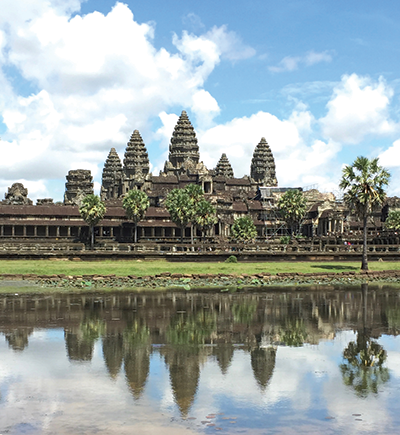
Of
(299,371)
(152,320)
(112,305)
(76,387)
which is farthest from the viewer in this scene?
(112,305)

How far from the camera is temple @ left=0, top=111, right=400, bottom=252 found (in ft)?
343

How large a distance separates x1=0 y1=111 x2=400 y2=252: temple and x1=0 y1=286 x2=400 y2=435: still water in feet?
215

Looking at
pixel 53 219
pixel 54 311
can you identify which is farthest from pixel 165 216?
pixel 54 311

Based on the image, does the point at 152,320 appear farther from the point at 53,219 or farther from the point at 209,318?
the point at 53,219

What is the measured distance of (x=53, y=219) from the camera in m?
106

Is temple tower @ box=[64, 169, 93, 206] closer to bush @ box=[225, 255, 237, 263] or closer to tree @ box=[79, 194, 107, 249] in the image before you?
tree @ box=[79, 194, 107, 249]

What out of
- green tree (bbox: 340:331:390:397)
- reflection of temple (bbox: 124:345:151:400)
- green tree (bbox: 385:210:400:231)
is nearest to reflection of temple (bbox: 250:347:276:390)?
green tree (bbox: 340:331:390:397)

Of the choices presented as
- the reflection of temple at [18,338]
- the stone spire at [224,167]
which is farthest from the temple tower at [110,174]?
the reflection of temple at [18,338]

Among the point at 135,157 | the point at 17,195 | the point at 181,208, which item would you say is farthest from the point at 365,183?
the point at 135,157

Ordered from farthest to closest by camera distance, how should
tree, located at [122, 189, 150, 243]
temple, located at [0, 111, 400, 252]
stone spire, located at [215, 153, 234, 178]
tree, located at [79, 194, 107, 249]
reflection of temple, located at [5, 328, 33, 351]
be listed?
1. stone spire, located at [215, 153, 234, 178]
2. temple, located at [0, 111, 400, 252]
3. tree, located at [122, 189, 150, 243]
4. tree, located at [79, 194, 107, 249]
5. reflection of temple, located at [5, 328, 33, 351]

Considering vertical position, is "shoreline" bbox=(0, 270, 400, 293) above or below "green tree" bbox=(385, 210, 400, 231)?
below

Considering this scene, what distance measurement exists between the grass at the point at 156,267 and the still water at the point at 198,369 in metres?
23.0

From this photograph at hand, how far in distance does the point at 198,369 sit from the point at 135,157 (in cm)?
14965

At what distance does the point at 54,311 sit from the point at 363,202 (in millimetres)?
37221
